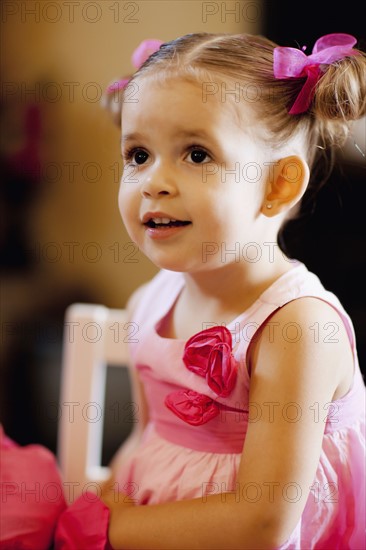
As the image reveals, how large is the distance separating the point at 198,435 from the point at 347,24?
1.92 ft

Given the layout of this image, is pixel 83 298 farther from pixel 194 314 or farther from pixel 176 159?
pixel 176 159

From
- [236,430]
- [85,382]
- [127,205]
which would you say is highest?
[127,205]

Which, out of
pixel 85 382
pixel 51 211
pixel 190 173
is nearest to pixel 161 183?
pixel 190 173

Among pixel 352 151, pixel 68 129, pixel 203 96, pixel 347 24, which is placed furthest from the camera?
pixel 68 129

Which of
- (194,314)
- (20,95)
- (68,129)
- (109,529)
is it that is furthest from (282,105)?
(20,95)

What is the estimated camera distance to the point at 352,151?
0.76 metres

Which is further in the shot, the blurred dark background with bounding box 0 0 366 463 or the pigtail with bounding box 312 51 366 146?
the blurred dark background with bounding box 0 0 366 463

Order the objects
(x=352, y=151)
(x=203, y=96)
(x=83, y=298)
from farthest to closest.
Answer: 1. (x=83, y=298)
2. (x=352, y=151)
3. (x=203, y=96)

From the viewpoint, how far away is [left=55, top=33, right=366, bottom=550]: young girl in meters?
0.62

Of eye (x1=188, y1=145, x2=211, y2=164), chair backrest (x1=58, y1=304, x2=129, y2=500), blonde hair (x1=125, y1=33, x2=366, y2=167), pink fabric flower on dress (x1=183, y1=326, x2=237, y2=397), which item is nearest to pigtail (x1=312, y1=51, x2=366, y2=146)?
blonde hair (x1=125, y1=33, x2=366, y2=167)

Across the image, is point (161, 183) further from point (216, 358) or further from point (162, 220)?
point (216, 358)

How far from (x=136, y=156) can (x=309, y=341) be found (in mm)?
257

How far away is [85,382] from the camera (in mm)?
975

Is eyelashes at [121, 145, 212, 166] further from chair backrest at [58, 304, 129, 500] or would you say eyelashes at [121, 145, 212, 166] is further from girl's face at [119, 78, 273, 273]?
chair backrest at [58, 304, 129, 500]
